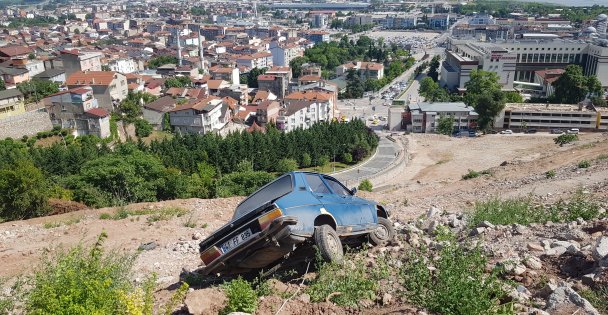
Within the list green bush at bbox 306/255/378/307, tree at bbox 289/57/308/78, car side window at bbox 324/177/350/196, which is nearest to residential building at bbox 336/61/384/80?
tree at bbox 289/57/308/78

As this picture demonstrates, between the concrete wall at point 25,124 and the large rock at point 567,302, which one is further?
the concrete wall at point 25,124

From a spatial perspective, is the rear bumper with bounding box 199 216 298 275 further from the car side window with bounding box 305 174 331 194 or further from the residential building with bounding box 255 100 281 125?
the residential building with bounding box 255 100 281 125

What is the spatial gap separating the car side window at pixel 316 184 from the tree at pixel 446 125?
32630 mm

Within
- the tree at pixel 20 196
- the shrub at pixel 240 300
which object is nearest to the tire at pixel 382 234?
the shrub at pixel 240 300

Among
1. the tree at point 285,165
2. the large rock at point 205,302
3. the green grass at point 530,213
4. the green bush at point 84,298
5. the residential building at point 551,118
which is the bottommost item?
the tree at point 285,165

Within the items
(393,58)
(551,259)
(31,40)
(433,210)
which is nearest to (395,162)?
(433,210)

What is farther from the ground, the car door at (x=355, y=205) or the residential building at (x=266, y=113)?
the car door at (x=355, y=205)

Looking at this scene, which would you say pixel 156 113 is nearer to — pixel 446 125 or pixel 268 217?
pixel 446 125

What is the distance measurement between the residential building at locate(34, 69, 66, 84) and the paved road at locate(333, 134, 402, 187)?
29.0 metres

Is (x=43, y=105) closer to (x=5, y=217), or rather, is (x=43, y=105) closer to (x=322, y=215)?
(x=5, y=217)

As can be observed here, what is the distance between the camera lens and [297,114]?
129 ft

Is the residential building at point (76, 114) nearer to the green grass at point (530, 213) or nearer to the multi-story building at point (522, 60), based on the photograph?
the green grass at point (530, 213)

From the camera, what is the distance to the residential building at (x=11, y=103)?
30.9 metres

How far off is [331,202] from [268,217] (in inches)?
39.5
